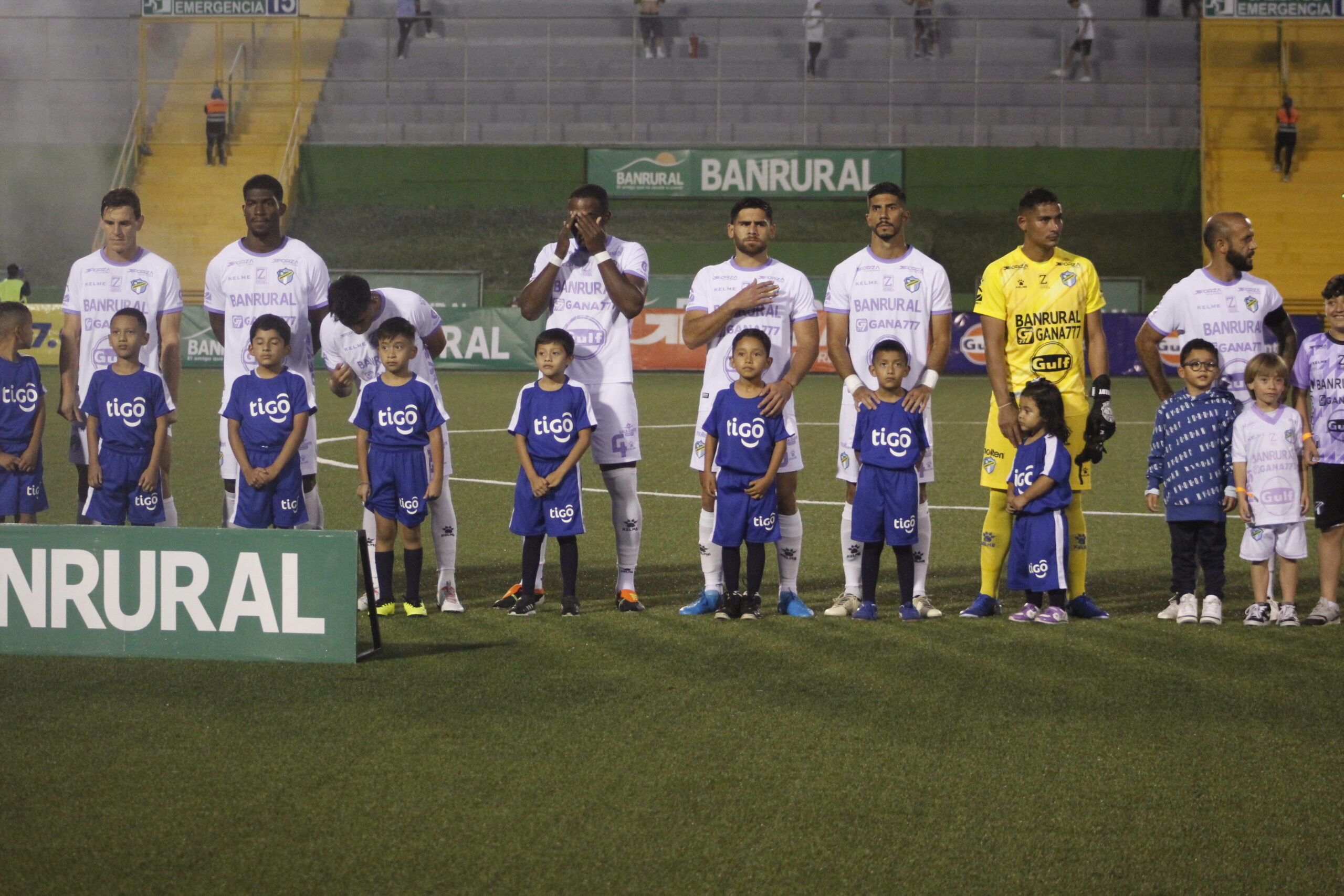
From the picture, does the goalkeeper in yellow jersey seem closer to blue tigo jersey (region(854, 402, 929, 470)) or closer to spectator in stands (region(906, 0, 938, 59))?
blue tigo jersey (region(854, 402, 929, 470))

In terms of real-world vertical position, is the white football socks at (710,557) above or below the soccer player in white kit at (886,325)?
below

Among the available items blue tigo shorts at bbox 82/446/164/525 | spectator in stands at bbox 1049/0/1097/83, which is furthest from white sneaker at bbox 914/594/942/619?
spectator in stands at bbox 1049/0/1097/83

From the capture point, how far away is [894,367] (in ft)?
23.0

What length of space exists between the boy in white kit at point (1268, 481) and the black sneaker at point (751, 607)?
7.69 feet

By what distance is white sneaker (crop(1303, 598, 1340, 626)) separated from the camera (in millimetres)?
7004

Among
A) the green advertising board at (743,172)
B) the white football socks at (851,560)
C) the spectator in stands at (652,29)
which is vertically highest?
the spectator in stands at (652,29)

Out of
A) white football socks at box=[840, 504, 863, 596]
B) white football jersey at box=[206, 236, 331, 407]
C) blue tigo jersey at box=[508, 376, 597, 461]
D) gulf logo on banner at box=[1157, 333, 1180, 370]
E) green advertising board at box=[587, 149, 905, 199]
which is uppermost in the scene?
green advertising board at box=[587, 149, 905, 199]

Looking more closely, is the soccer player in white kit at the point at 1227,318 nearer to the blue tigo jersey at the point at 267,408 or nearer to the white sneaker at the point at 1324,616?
the white sneaker at the point at 1324,616

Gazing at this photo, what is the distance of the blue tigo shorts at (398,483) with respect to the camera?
709 centimetres

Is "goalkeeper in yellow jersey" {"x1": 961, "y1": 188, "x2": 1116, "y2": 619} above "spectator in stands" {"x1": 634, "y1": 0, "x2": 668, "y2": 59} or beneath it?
beneath

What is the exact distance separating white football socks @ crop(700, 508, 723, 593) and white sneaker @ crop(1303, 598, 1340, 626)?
2.83 m

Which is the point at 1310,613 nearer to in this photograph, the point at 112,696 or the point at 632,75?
the point at 112,696

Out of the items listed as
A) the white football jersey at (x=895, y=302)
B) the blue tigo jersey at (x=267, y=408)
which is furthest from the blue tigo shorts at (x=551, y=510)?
the white football jersey at (x=895, y=302)

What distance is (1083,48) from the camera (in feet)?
107
